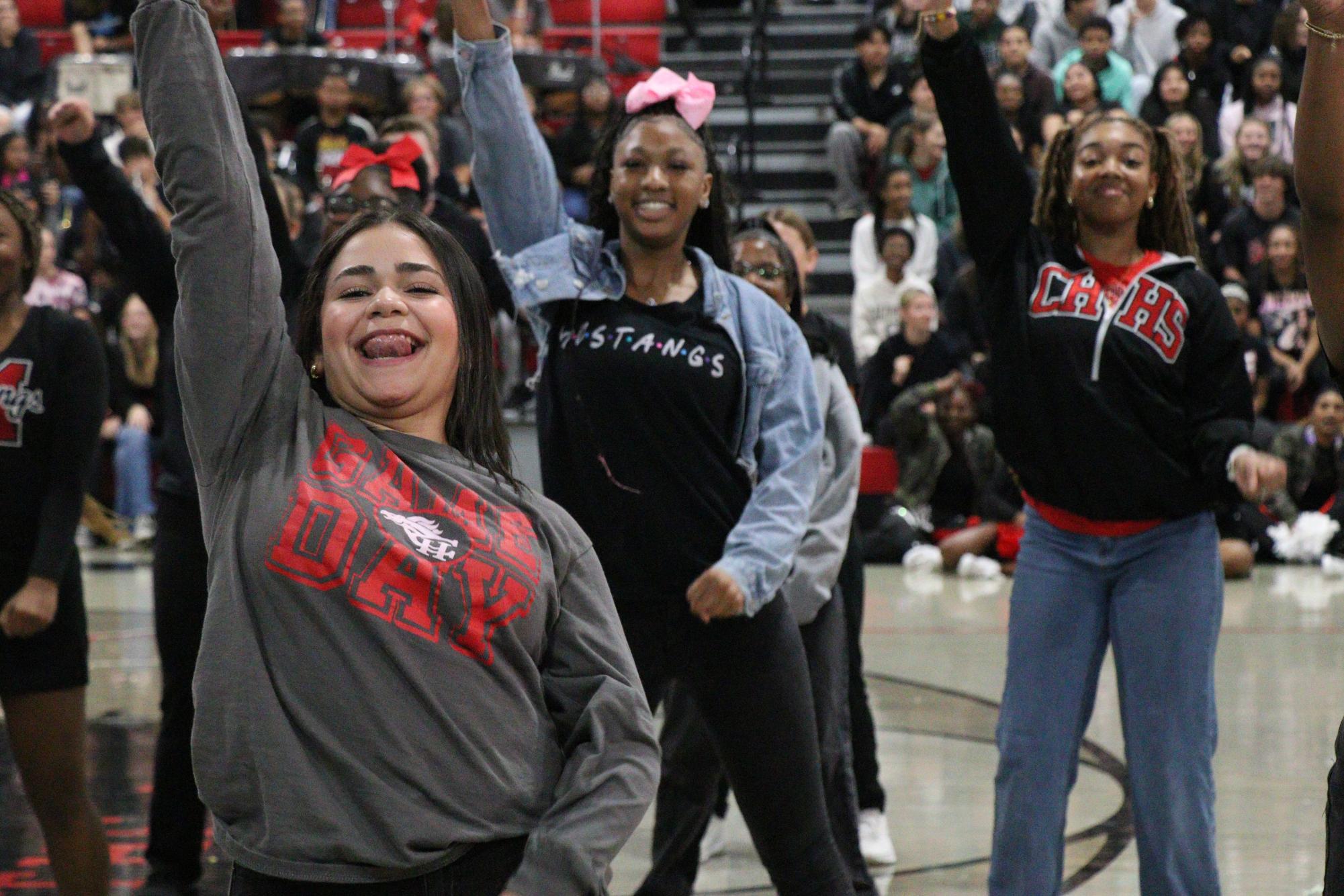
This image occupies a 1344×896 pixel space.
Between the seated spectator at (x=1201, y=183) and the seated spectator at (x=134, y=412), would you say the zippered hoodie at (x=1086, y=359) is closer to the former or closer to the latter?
the seated spectator at (x=134, y=412)

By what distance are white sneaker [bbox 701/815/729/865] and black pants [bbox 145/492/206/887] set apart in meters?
1.44

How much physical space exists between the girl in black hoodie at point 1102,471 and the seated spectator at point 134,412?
28.9 ft

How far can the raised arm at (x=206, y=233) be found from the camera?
2139 millimetres

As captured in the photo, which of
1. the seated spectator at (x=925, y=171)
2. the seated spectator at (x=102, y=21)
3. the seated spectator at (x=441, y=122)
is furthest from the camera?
the seated spectator at (x=102, y=21)

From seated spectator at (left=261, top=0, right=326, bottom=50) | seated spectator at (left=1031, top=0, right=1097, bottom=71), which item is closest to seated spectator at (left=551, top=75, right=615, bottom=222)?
seated spectator at (left=261, top=0, right=326, bottom=50)

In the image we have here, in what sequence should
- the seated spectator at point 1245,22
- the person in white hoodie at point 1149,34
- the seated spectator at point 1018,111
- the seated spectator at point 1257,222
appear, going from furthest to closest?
the person in white hoodie at point 1149,34 < the seated spectator at point 1245,22 < the seated spectator at point 1018,111 < the seated spectator at point 1257,222

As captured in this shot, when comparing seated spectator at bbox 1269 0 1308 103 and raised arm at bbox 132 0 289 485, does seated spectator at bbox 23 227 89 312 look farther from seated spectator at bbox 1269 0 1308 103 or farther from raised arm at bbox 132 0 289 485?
raised arm at bbox 132 0 289 485

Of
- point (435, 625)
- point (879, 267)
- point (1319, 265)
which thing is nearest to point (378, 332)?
point (435, 625)

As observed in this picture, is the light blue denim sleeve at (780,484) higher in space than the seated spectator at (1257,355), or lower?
higher

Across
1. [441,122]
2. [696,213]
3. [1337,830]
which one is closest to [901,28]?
[441,122]

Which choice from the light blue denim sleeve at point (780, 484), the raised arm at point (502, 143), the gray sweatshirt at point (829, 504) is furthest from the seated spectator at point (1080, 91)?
the raised arm at point (502, 143)

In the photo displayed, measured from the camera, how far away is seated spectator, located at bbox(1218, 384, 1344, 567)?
1068 centimetres

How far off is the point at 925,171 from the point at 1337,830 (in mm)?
12162

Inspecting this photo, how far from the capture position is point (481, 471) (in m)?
2.29
